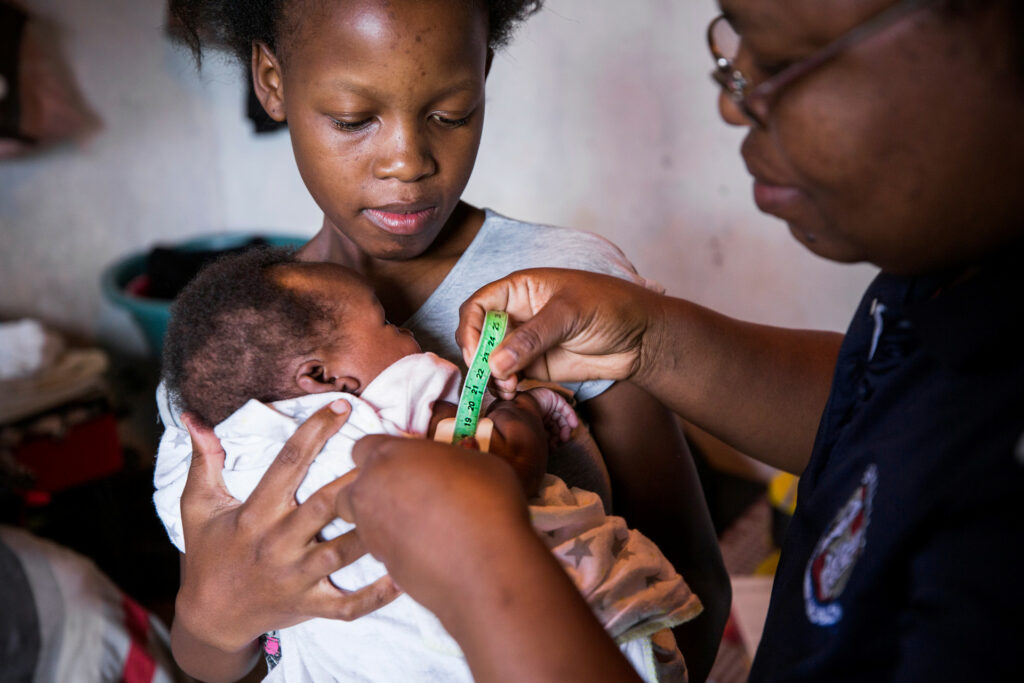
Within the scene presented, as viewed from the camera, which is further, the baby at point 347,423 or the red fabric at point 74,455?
the red fabric at point 74,455

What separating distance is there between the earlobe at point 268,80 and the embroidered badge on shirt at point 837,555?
3.82 ft

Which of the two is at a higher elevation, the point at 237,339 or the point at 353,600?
the point at 237,339

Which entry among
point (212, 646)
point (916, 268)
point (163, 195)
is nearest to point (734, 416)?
point (916, 268)

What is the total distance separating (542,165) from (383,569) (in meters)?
2.85

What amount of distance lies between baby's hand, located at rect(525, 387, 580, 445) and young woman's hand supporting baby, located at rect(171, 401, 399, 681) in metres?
0.33

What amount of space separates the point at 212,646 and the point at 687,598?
759 millimetres

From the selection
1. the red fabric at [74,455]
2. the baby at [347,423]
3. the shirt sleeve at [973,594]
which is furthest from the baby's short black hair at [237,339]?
the red fabric at [74,455]

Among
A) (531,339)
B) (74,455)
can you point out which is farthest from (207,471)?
(74,455)

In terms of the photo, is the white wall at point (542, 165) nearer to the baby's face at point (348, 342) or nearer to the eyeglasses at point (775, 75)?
the baby's face at point (348, 342)

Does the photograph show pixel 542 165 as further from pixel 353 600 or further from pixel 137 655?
pixel 353 600

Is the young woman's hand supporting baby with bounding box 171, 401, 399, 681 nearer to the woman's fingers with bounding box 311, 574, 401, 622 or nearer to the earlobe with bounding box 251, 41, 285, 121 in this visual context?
the woman's fingers with bounding box 311, 574, 401, 622

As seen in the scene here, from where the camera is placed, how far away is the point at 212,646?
1.25 metres

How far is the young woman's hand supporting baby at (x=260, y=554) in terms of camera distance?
1.08 meters

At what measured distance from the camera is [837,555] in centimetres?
81
